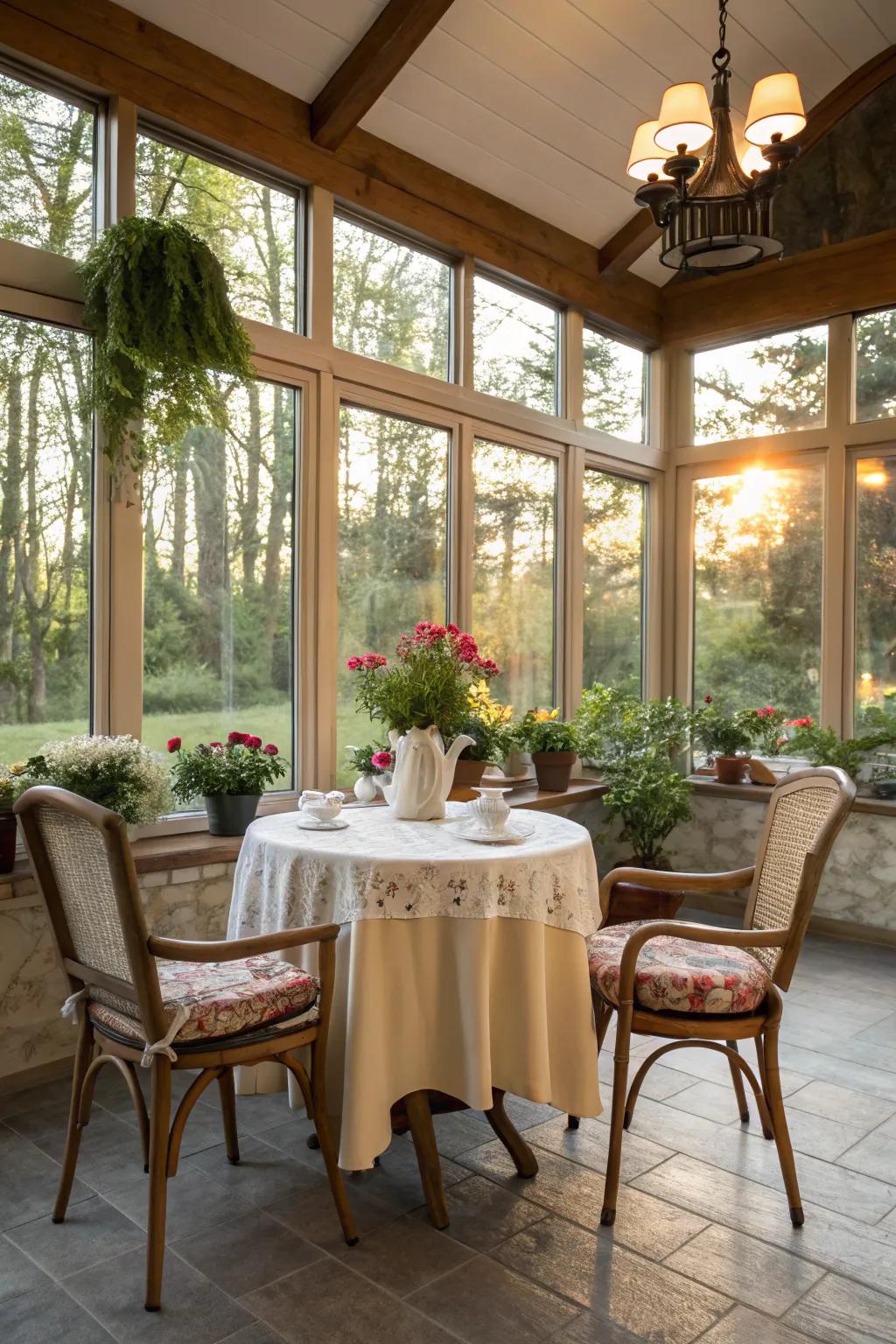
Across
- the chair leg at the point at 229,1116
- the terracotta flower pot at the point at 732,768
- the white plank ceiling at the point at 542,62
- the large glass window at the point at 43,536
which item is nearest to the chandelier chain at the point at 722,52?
the white plank ceiling at the point at 542,62

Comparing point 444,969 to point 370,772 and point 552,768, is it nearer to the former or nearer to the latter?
point 370,772

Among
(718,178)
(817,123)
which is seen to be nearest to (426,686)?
(718,178)

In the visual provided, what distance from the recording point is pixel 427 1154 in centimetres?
241

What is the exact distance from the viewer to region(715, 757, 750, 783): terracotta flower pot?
18.3 ft

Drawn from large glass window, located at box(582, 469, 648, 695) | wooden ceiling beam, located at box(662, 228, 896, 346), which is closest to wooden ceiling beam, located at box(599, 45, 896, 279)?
wooden ceiling beam, located at box(662, 228, 896, 346)

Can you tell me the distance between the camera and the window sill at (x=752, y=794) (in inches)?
194

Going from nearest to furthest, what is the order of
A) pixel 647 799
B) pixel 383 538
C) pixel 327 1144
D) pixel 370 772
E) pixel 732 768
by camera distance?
pixel 327 1144
pixel 370 772
pixel 383 538
pixel 647 799
pixel 732 768

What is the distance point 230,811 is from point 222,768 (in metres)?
0.16

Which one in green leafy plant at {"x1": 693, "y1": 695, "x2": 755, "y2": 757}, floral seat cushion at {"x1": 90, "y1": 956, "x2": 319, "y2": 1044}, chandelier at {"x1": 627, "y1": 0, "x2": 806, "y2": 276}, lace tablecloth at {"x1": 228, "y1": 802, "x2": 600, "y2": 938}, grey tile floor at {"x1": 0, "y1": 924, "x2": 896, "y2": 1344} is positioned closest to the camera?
grey tile floor at {"x1": 0, "y1": 924, "x2": 896, "y2": 1344}

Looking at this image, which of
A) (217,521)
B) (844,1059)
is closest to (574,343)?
(217,521)

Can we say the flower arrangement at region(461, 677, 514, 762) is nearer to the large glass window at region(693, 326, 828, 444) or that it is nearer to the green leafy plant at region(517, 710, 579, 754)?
the green leafy plant at region(517, 710, 579, 754)

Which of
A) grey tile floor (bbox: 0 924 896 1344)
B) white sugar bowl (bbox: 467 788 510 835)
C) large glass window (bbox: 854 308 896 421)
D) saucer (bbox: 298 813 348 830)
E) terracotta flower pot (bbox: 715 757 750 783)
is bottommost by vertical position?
grey tile floor (bbox: 0 924 896 1344)

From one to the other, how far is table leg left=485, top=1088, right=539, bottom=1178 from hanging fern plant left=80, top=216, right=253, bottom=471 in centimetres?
236

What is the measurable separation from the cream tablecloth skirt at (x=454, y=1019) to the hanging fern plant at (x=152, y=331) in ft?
6.38
